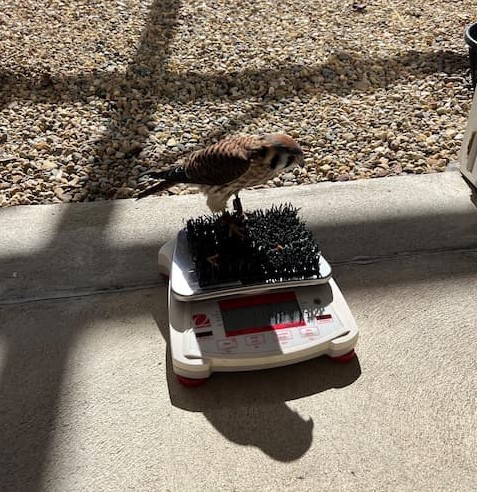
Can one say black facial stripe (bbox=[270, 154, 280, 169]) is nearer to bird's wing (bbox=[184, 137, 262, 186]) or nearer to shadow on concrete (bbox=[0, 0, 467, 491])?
bird's wing (bbox=[184, 137, 262, 186])

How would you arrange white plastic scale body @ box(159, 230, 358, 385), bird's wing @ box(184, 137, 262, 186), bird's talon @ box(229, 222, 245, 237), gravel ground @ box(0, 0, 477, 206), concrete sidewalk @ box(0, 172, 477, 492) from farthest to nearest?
gravel ground @ box(0, 0, 477, 206) < bird's talon @ box(229, 222, 245, 237) < bird's wing @ box(184, 137, 262, 186) < white plastic scale body @ box(159, 230, 358, 385) < concrete sidewalk @ box(0, 172, 477, 492)

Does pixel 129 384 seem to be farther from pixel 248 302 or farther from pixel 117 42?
pixel 117 42

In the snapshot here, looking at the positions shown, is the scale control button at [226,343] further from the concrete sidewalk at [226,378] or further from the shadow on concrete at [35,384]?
the shadow on concrete at [35,384]

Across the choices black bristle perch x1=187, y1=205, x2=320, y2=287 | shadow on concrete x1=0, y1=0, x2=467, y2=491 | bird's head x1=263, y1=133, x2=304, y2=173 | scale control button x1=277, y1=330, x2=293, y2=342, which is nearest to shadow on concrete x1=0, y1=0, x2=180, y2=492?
shadow on concrete x1=0, y1=0, x2=467, y2=491

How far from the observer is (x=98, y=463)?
1247 mm

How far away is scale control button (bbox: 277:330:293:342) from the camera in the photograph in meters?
1.38

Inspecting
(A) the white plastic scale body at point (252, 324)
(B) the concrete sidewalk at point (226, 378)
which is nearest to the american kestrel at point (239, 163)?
(A) the white plastic scale body at point (252, 324)

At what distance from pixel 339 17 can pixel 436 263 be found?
7.01 feet

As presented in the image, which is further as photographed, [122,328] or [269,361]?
[122,328]

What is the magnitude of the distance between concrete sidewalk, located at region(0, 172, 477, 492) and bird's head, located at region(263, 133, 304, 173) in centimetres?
45

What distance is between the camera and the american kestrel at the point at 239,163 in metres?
1.44

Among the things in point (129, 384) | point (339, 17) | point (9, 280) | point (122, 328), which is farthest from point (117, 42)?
point (129, 384)

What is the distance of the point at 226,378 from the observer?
142 cm

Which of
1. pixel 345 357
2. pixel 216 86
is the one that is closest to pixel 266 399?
pixel 345 357
